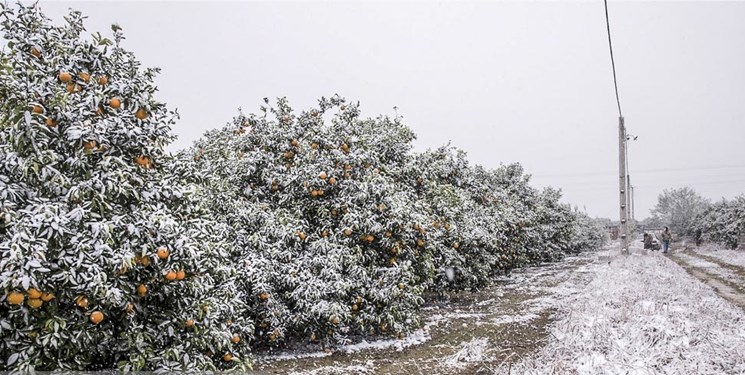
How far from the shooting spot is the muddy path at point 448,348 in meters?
5.78

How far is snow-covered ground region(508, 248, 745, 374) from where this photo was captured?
4.48m

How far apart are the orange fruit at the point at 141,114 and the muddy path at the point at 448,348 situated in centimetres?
322

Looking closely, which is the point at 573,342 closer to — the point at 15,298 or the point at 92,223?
the point at 92,223

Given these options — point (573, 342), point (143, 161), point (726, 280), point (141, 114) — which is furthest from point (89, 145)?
point (726, 280)

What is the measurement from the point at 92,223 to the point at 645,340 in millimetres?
5561

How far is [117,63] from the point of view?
4.25 m

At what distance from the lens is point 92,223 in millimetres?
3385

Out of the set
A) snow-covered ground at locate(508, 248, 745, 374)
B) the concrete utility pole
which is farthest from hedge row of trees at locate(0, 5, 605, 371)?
the concrete utility pole

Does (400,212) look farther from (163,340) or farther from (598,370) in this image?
(163,340)

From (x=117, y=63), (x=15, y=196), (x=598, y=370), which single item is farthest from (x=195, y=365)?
(x=598, y=370)

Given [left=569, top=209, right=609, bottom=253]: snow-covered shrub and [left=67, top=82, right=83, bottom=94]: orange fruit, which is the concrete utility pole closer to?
[left=569, top=209, right=609, bottom=253]: snow-covered shrub

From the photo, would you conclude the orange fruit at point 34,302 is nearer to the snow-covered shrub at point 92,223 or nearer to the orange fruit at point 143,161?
the snow-covered shrub at point 92,223

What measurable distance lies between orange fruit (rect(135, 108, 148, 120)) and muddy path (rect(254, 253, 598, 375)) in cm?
322

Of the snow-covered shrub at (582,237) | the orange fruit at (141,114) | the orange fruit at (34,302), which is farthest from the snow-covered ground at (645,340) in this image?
the snow-covered shrub at (582,237)
